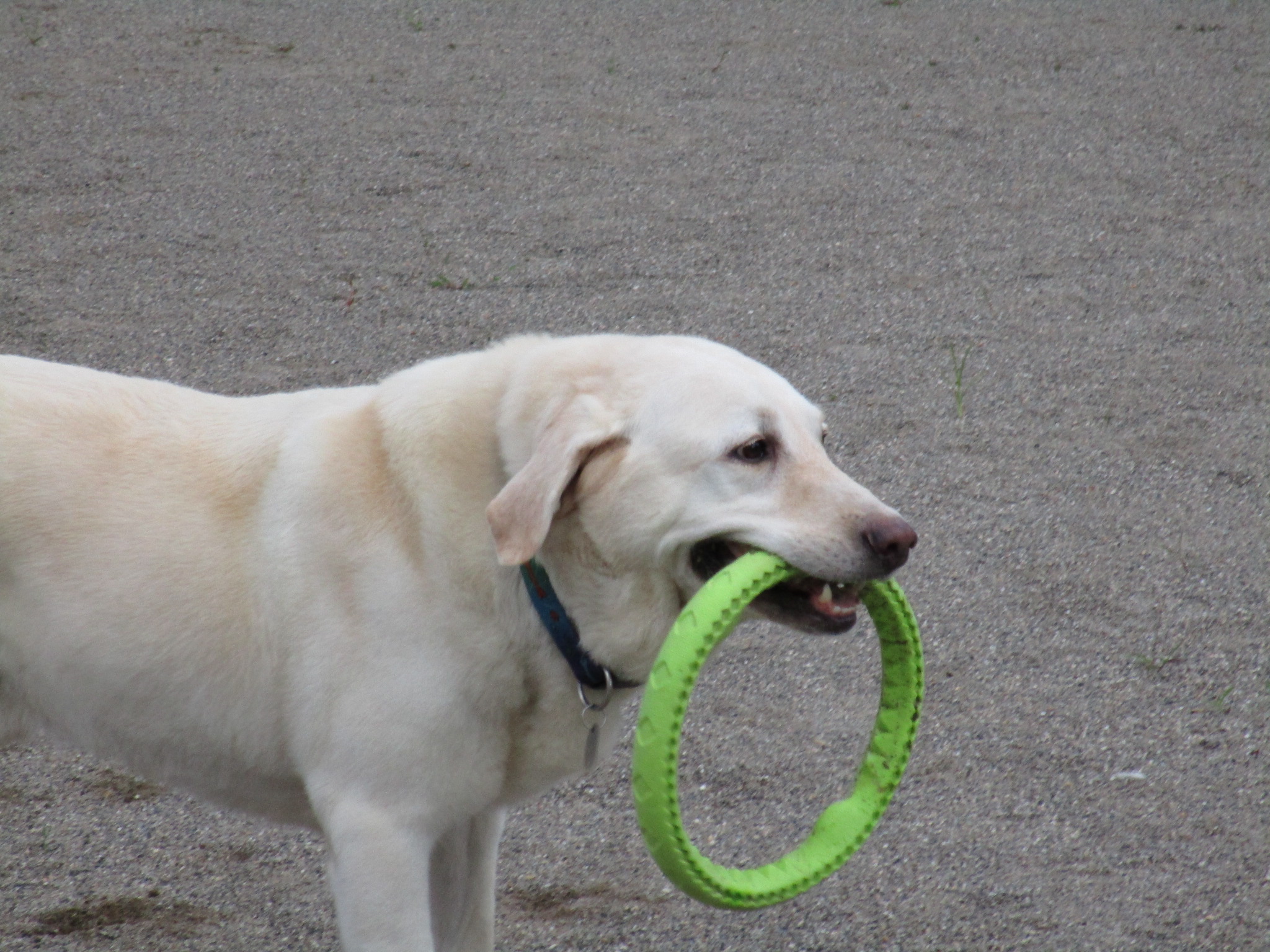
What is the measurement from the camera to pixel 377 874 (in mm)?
2357

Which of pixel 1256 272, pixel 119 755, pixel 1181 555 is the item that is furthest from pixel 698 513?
pixel 1256 272

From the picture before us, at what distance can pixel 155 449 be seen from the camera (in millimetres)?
2557

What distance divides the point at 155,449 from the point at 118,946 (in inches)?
46.0

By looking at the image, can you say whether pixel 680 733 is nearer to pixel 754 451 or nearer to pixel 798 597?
pixel 798 597

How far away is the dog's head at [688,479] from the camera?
228 centimetres

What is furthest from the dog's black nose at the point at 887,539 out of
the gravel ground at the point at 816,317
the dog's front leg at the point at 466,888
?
the gravel ground at the point at 816,317

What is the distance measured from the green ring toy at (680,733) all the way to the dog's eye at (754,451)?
15 cm

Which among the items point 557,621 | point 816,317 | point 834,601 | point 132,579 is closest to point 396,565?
point 557,621

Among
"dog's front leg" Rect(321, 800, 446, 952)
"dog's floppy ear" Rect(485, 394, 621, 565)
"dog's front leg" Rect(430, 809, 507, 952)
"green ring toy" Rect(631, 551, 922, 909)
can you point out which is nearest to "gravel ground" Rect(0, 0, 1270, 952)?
"dog's front leg" Rect(430, 809, 507, 952)

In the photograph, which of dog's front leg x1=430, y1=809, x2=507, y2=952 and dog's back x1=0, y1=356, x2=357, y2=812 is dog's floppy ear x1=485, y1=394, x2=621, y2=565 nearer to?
dog's back x1=0, y1=356, x2=357, y2=812

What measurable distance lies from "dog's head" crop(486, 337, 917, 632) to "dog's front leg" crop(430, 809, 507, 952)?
29.5 inches

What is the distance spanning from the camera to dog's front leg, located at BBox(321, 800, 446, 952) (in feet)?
7.73

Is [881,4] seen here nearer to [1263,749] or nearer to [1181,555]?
[1181,555]

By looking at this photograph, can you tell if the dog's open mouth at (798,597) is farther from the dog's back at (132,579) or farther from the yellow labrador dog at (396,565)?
the dog's back at (132,579)
